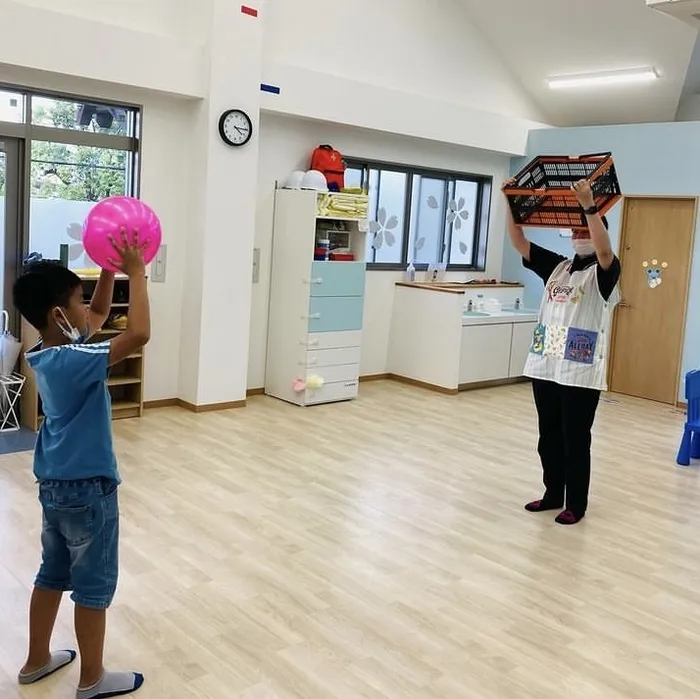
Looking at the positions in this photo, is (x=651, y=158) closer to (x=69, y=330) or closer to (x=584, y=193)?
(x=584, y=193)

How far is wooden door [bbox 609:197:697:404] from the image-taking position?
747 centimetres

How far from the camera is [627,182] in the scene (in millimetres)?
7770

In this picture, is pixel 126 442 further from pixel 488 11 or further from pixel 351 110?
pixel 488 11

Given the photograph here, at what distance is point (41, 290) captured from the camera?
221 cm

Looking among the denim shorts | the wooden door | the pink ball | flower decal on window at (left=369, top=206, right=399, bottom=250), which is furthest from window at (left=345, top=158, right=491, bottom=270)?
the denim shorts

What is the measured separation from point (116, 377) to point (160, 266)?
2.93 ft

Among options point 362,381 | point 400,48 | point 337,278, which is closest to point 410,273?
point 362,381

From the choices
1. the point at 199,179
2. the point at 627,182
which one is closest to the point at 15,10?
the point at 199,179

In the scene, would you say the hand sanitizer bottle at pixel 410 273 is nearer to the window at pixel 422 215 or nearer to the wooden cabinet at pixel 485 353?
the window at pixel 422 215

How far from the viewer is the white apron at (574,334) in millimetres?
4059

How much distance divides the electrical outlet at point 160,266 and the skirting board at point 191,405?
94 cm

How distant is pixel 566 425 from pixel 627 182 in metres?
4.43

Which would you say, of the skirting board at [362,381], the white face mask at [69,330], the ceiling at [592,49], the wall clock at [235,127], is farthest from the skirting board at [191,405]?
the ceiling at [592,49]

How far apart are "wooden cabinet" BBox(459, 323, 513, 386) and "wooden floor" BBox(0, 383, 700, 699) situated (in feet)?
5.82
